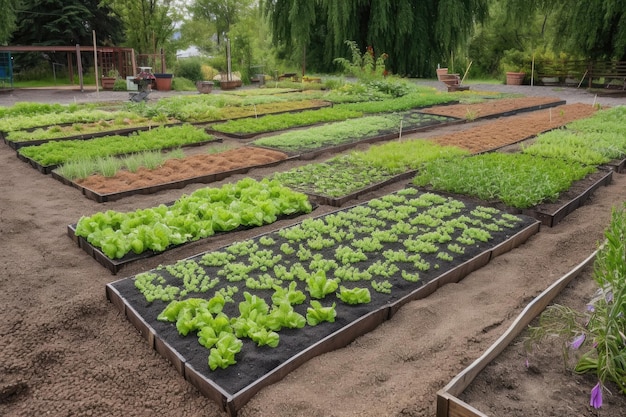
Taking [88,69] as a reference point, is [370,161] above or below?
below

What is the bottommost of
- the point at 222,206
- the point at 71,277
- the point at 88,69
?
the point at 71,277

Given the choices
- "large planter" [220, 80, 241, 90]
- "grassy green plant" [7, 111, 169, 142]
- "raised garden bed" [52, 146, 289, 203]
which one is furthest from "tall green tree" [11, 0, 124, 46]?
"raised garden bed" [52, 146, 289, 203]

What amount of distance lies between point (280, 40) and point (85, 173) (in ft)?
70.5

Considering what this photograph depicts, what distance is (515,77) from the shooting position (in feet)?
74.6

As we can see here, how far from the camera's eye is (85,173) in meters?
6.90

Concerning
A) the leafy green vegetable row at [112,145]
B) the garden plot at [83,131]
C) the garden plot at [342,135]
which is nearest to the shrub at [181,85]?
the garden plot at [83,131]

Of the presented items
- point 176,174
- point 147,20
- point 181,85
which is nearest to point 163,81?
point 181,85

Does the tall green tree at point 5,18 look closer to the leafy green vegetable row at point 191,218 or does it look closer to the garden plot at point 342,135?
the garden plot at point 342,135

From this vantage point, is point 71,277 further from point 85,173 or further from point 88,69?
point 88,69

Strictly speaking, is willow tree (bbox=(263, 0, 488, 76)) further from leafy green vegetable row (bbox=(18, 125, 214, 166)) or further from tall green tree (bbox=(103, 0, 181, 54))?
leafy green vegetable row (bbox=(18, 125, 214, 166))

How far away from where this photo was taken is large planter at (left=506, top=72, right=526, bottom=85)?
22.7 m

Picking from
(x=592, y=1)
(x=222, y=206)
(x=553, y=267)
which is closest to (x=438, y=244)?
(x=553, y=267)

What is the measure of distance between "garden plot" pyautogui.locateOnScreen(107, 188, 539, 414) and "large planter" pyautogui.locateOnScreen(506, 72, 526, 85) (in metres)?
19.7

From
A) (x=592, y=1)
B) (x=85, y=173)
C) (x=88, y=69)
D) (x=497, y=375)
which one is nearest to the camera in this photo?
(x=497, y=375)
